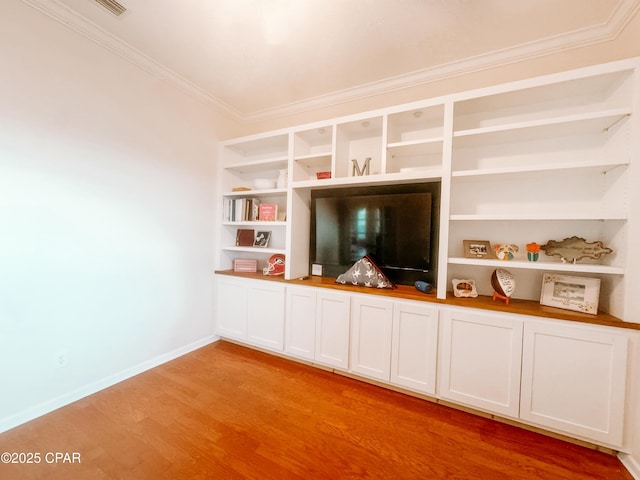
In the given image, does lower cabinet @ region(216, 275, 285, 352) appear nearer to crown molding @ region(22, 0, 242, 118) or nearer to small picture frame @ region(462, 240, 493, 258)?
small picture frame @ region(462, 240, 493, 258)

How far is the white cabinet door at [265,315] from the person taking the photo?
93.7 inches

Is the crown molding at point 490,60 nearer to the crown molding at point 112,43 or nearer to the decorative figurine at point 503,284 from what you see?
the crown molding at point 112,43

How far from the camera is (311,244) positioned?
265cm

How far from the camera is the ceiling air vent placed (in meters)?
1.54

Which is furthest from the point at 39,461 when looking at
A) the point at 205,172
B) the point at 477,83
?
the point at 477,83

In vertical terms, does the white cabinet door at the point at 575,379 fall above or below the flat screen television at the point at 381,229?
below

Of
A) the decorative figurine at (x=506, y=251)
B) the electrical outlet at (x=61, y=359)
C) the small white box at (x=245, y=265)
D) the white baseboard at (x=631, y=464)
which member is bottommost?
the white baseboard at (x=631, y=464)

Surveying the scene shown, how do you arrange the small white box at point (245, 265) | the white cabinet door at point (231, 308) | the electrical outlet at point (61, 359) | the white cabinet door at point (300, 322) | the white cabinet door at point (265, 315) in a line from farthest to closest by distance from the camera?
the small white box at point (245, 265) → the white cabinet door at point (231, 308) → the white cabinet door at point (265, 315) → the white cabinet door at point (300, 322) → the electrical outlet at point (61, 359)

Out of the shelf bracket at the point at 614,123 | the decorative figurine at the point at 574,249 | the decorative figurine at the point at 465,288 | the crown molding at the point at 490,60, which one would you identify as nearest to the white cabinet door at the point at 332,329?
the decorative figurine at the point at 465,288

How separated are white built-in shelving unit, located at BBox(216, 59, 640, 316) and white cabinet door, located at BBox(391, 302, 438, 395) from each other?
0.76 feet

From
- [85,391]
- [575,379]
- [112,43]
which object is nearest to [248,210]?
[112,43]

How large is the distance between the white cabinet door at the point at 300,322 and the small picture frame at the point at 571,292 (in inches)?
68.1

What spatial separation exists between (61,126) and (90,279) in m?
1.10

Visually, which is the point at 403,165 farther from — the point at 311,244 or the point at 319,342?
the point at 319,342
